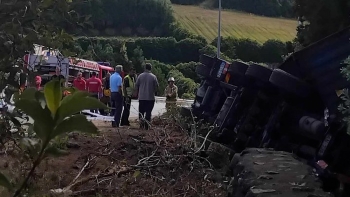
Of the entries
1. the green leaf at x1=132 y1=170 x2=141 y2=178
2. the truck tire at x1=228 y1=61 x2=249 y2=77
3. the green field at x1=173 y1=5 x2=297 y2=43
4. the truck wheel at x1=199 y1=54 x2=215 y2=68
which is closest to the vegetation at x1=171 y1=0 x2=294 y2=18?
the green field at x1=173 y1=5 x2=297 y2=43

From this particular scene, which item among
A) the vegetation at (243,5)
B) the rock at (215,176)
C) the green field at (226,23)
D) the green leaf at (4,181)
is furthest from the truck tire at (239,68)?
the vegetation at (243,5)

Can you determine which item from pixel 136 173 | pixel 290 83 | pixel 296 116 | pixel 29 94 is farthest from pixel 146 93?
pixel 29 94

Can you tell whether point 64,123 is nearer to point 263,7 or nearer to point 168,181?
point 168,181

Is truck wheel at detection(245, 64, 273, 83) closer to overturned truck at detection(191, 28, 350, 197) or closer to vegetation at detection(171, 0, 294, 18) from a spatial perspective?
overturned truck at detection(191, 28, 350, 197)

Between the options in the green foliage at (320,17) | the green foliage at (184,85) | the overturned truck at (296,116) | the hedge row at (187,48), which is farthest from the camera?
the hedge row at (187,48)

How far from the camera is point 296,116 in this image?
5.54 metres

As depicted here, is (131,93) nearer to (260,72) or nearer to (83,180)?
(83,180)

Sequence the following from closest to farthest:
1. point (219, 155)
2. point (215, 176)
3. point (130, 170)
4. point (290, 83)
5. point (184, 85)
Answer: point (290, 83) → point (215, 176) → point (130, 170) → point (219, 155) → point (184, 85)

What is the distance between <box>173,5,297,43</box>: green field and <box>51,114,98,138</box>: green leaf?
48.9 metres

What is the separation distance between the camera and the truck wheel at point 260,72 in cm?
575

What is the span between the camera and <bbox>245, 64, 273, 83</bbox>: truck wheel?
5.75m

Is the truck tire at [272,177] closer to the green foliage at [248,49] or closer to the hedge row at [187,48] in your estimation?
the green foliage at [248,49]

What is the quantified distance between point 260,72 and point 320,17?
971mm

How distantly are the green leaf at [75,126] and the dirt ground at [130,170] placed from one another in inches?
144
